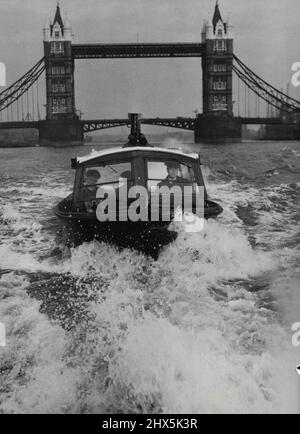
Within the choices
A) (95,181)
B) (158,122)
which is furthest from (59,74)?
(95,181)

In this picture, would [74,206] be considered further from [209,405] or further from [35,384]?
[209,405]

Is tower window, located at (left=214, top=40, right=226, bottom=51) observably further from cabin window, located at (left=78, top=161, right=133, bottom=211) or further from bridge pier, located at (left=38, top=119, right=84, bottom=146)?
cabin window, located at (left=78, top=161, right=133, bottom=211)

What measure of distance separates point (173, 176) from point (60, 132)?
68.0 meters

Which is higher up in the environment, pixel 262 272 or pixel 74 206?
pixel 74 206

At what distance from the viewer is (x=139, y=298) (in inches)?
304

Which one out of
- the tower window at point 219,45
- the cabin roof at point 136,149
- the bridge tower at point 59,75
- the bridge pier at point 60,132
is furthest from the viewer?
the tower window at point 219,45

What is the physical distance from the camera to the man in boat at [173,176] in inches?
392

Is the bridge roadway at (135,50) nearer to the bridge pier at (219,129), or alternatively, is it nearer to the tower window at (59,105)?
the tower window at (59,105)

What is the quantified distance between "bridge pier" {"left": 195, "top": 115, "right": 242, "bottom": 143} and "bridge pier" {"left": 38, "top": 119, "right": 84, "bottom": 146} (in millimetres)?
17398

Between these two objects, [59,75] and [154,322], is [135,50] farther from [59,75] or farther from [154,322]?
[154,322]

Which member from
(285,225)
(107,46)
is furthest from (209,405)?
(107,46)

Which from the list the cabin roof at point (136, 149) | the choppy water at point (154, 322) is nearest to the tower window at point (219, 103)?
the choppy water at point (154, 322)
